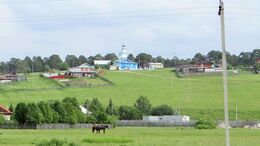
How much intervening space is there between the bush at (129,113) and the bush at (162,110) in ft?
13.9

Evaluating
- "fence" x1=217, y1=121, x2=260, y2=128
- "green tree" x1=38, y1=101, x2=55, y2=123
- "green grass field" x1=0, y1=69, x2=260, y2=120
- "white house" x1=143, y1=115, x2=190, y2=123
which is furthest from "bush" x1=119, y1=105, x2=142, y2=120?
"green tree" x1=38, y1=101, x2=55, y2=123

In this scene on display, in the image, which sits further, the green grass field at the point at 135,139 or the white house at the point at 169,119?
the white house at the point at 169,119

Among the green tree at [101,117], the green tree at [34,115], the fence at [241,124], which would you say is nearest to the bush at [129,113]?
the green tree at [101,117]

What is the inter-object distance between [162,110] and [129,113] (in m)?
8.69

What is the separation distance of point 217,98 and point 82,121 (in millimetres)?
61114

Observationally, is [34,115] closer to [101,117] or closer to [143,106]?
[101,117]

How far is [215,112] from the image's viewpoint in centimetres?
15250

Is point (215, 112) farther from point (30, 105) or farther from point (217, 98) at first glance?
point (30, 105)

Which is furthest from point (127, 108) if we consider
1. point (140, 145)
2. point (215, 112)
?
point (140, 145)

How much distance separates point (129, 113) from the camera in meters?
153

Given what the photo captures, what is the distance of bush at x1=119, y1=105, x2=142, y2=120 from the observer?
152m

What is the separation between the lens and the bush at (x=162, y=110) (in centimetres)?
15538

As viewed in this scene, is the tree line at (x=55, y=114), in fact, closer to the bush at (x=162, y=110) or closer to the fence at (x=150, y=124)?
the fence at (x=150, y=124)

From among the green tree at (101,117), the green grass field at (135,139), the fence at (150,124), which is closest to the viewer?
the green grass field at (135,139)
